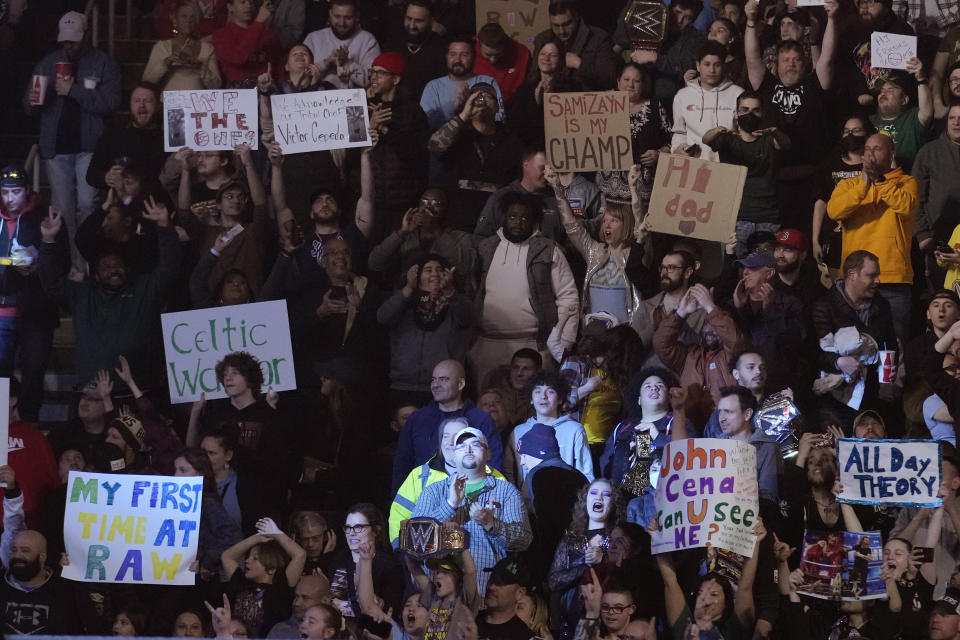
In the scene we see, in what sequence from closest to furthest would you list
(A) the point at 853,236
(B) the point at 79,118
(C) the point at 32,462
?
1. (C) the point at 32,462
2. (A) the point at 853,236
3. (B) the point at 79,118

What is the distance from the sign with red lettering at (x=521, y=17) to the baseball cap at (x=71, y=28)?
8.09ft

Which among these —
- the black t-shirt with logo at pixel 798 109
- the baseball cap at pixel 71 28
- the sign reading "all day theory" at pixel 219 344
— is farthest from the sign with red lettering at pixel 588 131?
the baseball cap at pixel 71 28

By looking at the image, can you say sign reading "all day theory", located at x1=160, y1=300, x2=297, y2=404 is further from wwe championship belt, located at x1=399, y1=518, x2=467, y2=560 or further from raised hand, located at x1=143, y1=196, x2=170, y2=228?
wwe championship belt, located at x1=399, y1=518, x2=467, y2=560

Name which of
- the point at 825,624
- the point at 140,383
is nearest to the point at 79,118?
the point at 140,383

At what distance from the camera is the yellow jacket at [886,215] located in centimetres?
1138

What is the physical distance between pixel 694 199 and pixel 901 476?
2.09 m

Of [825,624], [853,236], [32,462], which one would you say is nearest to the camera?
[825,624]

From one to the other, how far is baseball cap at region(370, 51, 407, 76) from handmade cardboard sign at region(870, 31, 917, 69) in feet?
9.17

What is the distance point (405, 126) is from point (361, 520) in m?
2.71

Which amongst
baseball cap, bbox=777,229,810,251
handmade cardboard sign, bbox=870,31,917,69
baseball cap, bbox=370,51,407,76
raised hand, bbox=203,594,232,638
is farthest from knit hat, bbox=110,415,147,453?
handmade cardboard sign, bbox=870,31,917,69

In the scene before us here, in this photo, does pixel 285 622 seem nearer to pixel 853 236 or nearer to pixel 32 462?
pixel 32 462

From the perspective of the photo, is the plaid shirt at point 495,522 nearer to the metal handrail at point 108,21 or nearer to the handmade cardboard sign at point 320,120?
the handmade cardboard sign at point 320,120

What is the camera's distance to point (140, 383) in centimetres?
1131

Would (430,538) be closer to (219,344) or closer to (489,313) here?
(489,313)
